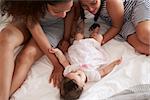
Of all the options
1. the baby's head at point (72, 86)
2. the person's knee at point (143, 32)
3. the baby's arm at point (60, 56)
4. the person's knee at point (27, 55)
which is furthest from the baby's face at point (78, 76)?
the person's knee at point (143, 32)

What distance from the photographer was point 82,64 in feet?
4.33

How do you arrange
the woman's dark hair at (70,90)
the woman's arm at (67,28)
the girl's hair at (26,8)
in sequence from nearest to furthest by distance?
the woman's dark hair at (70,90) < the girl's hair at (26,8) < the woman's arm at (67,28)

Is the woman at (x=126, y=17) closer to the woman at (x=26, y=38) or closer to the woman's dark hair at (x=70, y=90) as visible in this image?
the woman at (x=26, y=38)

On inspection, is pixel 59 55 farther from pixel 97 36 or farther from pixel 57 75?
pixel 97 36

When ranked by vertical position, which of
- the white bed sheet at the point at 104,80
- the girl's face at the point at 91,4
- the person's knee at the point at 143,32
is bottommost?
the white bed sheet at the point at 104,80

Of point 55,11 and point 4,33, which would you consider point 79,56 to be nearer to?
point 55,11

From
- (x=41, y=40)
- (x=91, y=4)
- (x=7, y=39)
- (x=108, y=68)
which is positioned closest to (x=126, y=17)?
(x=91, y=4)

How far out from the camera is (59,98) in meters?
1.22

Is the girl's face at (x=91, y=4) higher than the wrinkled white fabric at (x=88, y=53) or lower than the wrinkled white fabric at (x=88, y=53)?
higher

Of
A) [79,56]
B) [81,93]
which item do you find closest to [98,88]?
[81,93]

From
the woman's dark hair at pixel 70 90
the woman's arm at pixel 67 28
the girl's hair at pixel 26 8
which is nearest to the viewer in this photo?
the woman's dark hair at pixel 70 90

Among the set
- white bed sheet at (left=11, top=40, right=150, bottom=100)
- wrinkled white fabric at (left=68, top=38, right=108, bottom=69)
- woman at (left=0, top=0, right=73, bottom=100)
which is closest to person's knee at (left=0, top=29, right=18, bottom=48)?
woman at (left=0, top=0, right=73, bottom=100)

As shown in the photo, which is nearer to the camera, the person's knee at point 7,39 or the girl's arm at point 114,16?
the person's knee at point 7,39

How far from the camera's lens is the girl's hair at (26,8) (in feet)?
4.20
